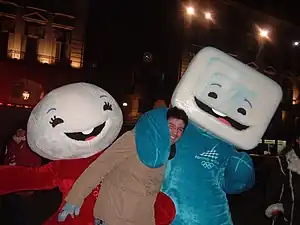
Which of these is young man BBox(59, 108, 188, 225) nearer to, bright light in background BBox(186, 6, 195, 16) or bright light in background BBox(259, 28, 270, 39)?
bright light in background BBox(186, 6, 195, 16)

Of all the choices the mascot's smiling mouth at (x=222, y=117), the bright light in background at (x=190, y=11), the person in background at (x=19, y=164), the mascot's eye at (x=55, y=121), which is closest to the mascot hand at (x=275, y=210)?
the mascot's smiling mouth at (x=222, y=117)

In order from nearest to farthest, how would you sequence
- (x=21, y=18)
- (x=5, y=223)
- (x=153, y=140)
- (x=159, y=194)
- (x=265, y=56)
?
(x=153, y=140)
(x=159, y=194)
(x=5, y=223)
(x=21, y=18)
(x=265, y=56)

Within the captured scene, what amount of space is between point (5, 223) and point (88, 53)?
602 inches

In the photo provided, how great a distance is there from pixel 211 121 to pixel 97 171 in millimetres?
916

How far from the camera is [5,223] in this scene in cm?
602

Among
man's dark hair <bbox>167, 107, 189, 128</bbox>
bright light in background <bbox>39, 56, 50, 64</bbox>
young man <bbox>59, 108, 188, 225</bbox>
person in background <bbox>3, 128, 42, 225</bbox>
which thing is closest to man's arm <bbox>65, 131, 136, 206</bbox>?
young man <bbox>59, 108, 188, 225</bbox>

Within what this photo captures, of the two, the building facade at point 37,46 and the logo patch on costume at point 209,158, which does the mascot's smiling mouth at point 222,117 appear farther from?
the building facade at point 37,46

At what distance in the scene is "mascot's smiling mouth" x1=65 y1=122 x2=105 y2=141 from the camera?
3.21 metres

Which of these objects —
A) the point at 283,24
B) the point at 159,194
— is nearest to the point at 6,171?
the point at 159,194

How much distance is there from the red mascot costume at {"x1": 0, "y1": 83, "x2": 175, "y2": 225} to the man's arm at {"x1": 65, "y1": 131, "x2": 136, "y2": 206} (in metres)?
0.21

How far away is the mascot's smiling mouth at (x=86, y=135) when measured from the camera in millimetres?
3213

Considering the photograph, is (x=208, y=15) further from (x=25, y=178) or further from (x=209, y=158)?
(x=25, y=178)

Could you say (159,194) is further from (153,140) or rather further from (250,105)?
(250,105)

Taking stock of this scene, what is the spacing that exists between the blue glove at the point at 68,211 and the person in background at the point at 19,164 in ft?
9.30
